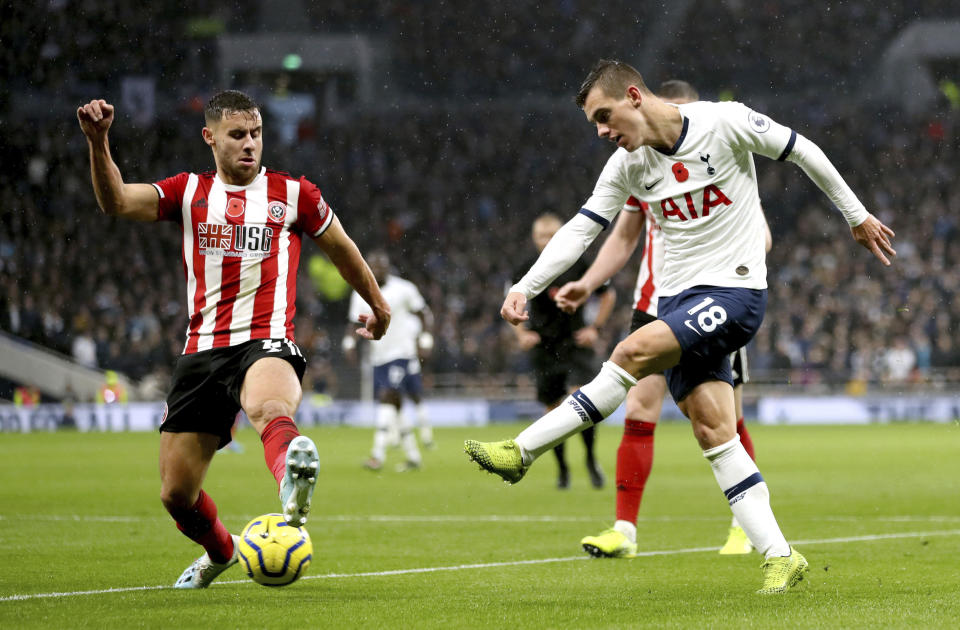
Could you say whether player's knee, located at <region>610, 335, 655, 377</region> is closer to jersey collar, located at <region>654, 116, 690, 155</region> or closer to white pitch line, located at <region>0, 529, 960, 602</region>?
jersey collar, located at <region>654, 116, 690, 155</region>

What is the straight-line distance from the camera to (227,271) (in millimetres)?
5578

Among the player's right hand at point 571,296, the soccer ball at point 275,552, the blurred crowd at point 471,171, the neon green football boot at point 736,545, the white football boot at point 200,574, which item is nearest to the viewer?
the soccer ball at point 275,552

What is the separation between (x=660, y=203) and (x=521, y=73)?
3377 centimetres

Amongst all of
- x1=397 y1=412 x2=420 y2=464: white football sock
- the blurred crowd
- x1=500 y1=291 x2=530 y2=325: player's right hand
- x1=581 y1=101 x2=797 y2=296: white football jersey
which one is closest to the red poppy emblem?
x1=581 y1=101 x2=797 y2=296: white football jersey

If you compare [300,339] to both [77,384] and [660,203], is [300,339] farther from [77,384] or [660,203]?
[660,203]

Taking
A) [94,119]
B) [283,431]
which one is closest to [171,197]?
[94,119]

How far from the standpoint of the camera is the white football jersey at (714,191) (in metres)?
5.60

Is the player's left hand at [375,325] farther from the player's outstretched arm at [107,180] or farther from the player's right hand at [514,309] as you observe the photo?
the player's outstretched arm at [107,180]

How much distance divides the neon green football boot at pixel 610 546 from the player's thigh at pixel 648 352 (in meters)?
1.78

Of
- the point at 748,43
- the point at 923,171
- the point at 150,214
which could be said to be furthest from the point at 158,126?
the point at 150,214

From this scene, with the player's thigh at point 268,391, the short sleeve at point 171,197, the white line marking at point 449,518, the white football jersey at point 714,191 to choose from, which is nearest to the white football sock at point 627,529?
the white football jersey at point 714,191

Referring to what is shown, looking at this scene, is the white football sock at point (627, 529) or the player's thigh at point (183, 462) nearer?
the player's thigh at point (183, 462)

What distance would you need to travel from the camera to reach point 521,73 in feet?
127

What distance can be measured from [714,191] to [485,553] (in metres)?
2.62
